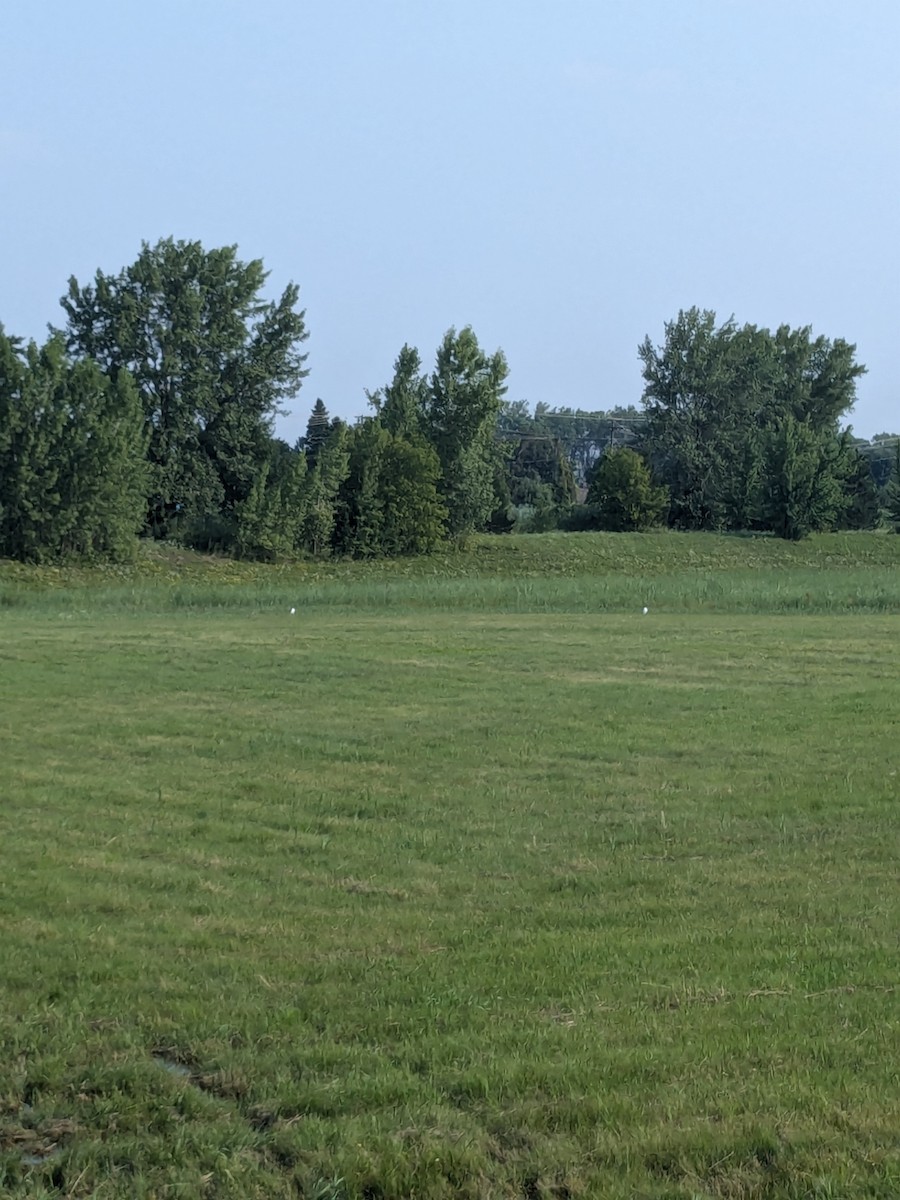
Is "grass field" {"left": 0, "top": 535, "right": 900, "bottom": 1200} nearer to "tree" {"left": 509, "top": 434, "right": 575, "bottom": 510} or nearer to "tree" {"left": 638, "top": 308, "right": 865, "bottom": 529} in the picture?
"tree" {"left": 638, "top": 308, "right": 865, "bottom": 529}

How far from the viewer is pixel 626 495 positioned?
72.8 meters

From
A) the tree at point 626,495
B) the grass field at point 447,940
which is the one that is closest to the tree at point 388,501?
the tree at point 626,495

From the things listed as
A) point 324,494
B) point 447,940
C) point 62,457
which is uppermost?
point 62,457

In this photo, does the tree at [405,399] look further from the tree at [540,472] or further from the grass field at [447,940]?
the grass field at [447,940]

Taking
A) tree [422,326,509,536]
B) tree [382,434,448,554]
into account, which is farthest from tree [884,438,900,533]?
tree [382,434,448,554]

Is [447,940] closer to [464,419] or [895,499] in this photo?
[464,419]

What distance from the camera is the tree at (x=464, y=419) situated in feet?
211

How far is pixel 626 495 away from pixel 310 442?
2690cm

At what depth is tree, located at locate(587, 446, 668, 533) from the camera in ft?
239

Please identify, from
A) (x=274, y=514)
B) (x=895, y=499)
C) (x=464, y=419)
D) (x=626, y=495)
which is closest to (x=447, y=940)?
(x=274, y=514)

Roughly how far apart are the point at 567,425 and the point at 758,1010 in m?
144

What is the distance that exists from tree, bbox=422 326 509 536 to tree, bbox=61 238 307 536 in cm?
907

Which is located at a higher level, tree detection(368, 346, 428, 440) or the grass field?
tree detection(368, 346, 428, 440)

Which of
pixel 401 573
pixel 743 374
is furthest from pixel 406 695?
pixel 743 374
